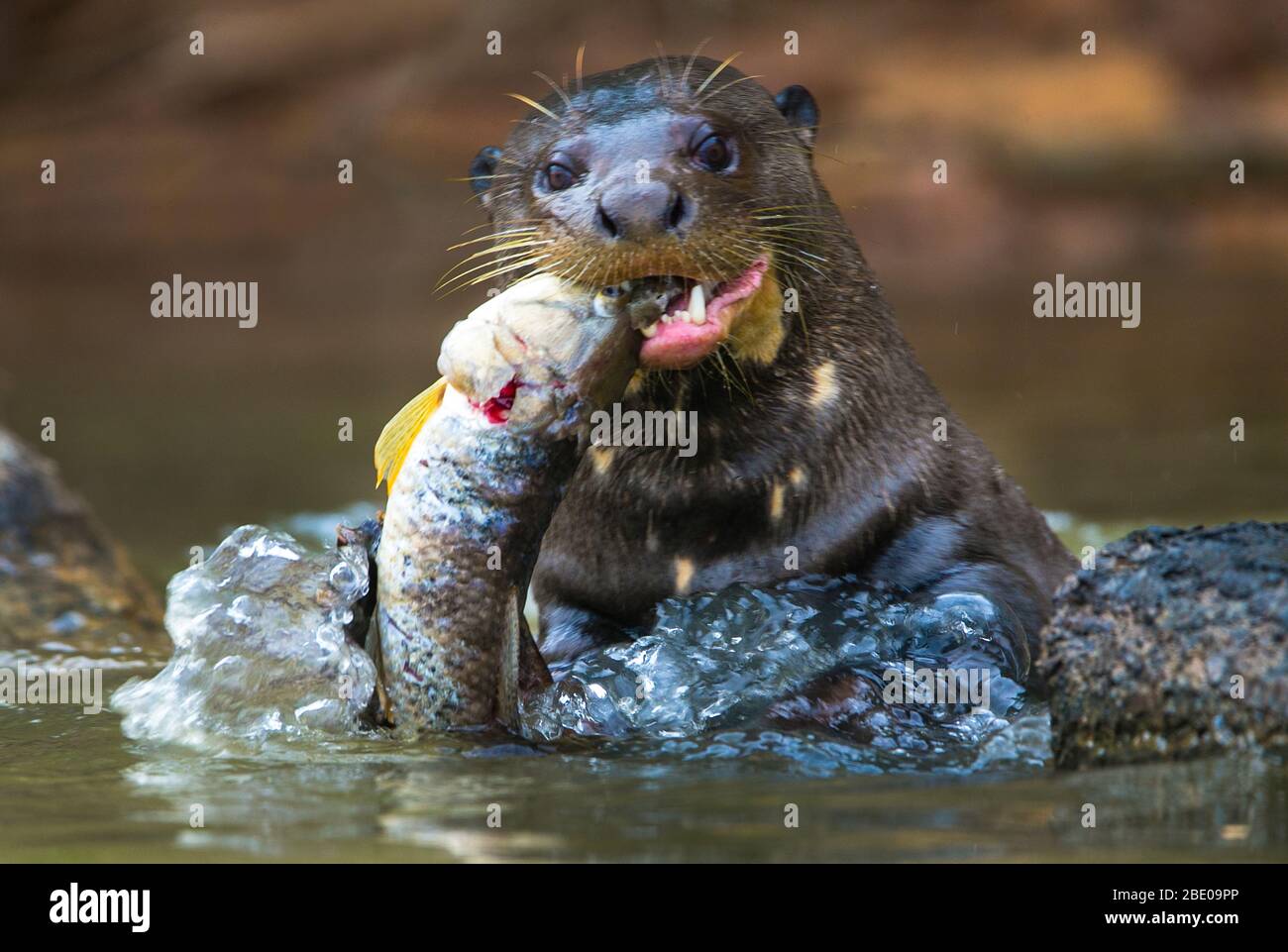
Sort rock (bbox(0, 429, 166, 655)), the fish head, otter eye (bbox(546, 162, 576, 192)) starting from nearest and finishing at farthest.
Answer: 1. the fish head
2. otter eye (bbox(546, 162, 576, 192))
3. rock (bbox(0, 429, 166, 655))

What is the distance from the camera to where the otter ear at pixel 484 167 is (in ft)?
13.8

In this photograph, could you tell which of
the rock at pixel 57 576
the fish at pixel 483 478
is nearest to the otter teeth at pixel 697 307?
the fish at pixel 483 478

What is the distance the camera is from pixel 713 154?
3.83 meters

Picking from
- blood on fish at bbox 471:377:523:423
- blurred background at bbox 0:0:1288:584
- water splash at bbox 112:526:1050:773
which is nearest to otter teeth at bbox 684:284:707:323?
blood on fish at bbox 471:377:523:423

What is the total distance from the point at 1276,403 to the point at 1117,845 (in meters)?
7.16

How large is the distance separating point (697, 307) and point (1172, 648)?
107cm

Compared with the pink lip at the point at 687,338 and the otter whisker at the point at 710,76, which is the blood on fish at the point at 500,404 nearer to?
the pink lip at the point at 687,338

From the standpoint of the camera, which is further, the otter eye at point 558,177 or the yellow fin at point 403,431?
the otter eye at point 558,177

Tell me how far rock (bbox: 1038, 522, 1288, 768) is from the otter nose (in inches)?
38.1

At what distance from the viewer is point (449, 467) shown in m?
3.25

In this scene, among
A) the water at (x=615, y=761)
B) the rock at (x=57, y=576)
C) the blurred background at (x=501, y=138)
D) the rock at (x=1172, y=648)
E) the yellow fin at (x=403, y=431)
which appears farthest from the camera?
the blurred background at (x=501, y=138)

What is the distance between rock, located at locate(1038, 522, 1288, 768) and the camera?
2.97m

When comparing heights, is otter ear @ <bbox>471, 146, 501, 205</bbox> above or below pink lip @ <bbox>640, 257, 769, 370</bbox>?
above

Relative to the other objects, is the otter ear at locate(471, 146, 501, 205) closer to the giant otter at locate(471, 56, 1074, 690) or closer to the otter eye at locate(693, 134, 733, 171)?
the giant otter at locate(471, 56, 1074, 690)
